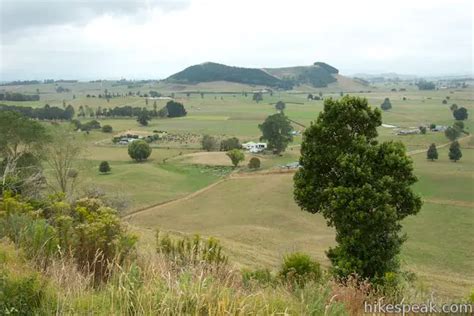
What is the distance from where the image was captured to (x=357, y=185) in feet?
49.6

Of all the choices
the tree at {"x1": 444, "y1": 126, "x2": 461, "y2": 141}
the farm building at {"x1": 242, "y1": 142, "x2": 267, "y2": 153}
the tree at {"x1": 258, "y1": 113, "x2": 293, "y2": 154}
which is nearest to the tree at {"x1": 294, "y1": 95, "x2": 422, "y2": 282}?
the tree at {"x1": 258, "y1": 113, "x2": 293, "y2": 154}

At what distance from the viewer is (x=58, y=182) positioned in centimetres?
3672

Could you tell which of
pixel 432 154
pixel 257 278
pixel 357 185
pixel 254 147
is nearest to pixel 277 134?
pixel 254 147

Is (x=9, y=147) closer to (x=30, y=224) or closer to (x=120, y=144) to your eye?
(x=30, y=224)

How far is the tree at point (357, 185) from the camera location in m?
14.8

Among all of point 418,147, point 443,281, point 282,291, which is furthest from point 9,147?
point 418,147

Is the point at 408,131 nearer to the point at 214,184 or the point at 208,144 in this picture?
the point at 208,144

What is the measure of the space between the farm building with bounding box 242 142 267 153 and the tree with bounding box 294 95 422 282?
55.6 m

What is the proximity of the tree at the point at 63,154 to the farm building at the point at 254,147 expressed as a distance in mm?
39230

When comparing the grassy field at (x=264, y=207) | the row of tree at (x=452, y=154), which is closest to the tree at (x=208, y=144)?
the grassy field at (x=264, y=207)

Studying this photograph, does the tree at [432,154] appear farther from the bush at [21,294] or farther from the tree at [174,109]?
the tree at [174,109]

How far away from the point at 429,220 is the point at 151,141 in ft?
180

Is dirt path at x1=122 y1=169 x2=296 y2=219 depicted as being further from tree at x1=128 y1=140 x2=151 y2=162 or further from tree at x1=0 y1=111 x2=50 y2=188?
tree at x1=128 y1=140 x2=151 y2=162

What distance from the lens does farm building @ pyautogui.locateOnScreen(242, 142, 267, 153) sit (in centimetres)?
7244
